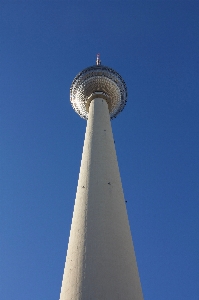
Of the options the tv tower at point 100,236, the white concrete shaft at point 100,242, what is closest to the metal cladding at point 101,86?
the tv tower at point 100,236

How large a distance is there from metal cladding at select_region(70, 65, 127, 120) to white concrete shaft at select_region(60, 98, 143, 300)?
40.3ft

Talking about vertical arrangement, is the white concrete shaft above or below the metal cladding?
below

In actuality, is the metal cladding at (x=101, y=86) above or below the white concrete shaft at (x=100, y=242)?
above

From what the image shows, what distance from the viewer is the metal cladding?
100ft

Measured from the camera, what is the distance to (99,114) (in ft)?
80.6

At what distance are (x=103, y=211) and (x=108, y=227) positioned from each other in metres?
0.94

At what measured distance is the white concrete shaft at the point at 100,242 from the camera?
11625mm

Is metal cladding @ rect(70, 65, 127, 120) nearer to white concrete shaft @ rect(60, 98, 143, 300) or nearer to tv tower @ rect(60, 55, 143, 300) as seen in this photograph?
tv tower @ rect(60, 55, 143, 300)

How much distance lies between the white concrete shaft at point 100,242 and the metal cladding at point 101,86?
12.3 meters

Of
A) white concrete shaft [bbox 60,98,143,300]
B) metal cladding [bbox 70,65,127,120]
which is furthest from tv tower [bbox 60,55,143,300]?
metal cladding [bbox 70,65,127,120]

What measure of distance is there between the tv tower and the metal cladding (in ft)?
27.9

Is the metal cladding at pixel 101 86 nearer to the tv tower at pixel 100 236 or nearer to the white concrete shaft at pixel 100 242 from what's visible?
the tv tower at pixel 100 236

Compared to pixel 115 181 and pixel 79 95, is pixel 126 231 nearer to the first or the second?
pixel 115 181

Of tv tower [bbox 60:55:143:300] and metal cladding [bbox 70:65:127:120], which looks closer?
tv tower [bbox 60:55:143:300]
